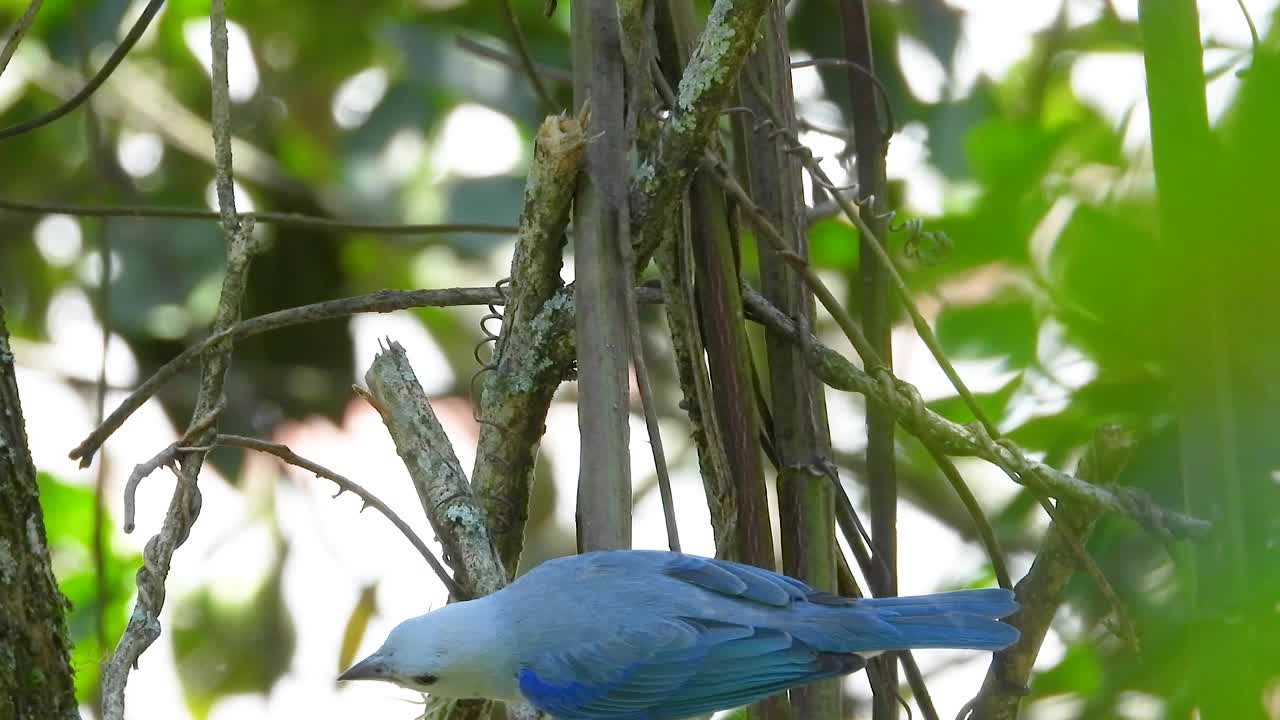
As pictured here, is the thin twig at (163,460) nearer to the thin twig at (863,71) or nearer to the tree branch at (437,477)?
the tree branch at (437,477)

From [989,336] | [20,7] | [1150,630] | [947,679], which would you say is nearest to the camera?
[1150,630]

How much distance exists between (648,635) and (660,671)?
Result: 0.06m

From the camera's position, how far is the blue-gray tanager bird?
6.12 ft

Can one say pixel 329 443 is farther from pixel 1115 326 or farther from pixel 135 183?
pixel 1115 326

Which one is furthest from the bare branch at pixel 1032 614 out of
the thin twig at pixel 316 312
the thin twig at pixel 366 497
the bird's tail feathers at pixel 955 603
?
the thin twig at pixel 366 497

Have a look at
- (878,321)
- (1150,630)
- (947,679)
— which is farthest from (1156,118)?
(947,679)

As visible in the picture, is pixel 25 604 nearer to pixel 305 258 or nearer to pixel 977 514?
pixel 977 514

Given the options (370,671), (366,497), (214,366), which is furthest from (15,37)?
(370,671)

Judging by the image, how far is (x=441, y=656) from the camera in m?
1.88

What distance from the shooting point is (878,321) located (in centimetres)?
212

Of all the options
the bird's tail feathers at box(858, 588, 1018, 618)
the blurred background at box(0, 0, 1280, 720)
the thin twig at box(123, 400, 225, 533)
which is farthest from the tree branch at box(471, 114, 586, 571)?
the blurred background at box(0, 0, 1280, 720)

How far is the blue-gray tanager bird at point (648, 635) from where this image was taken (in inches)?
73.4

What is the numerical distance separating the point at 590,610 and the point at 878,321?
68 centimetres

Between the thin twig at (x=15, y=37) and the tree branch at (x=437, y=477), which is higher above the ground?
the thin twig at (x=15, y=37)
